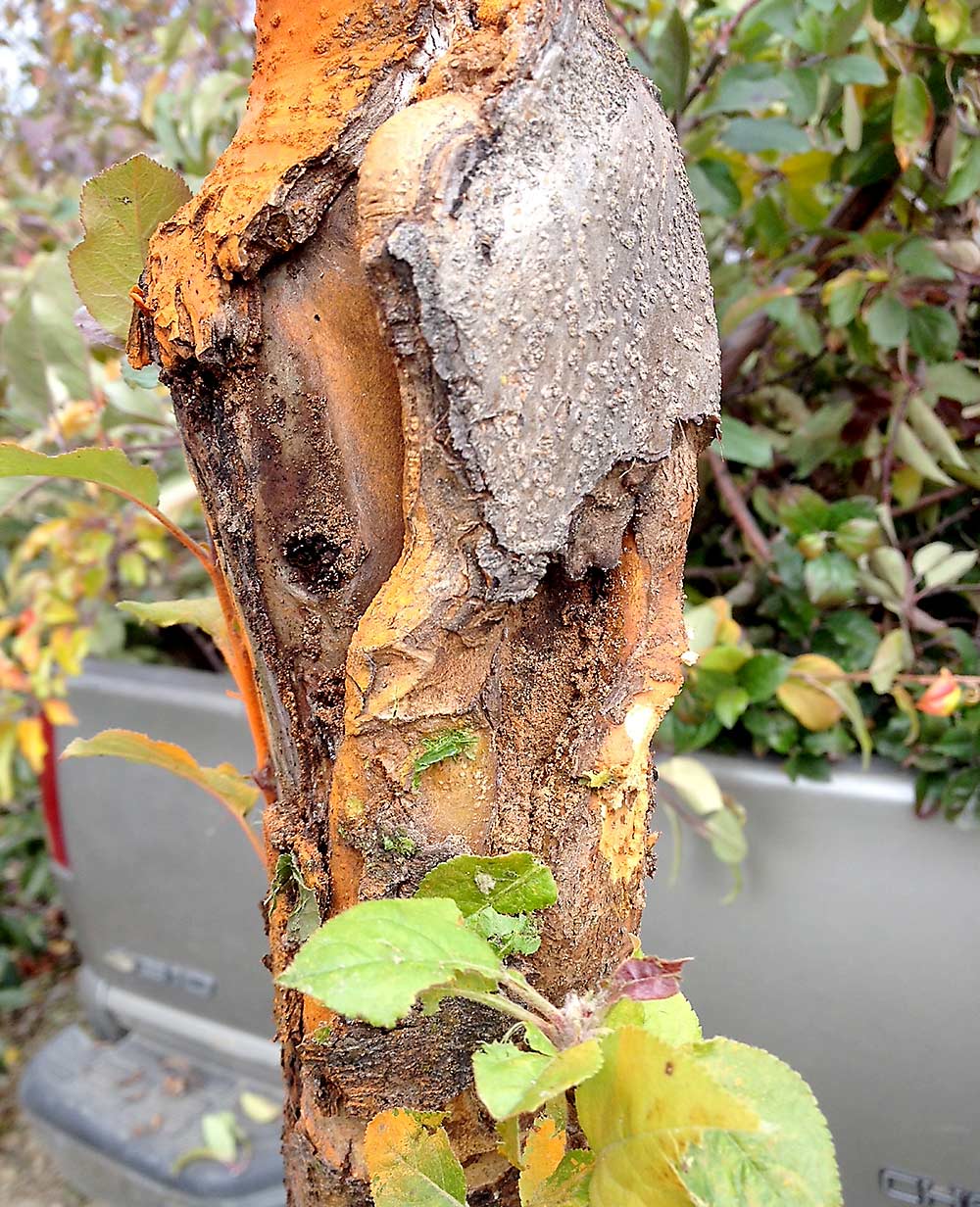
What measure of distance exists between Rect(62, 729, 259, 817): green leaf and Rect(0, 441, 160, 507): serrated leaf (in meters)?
0.18

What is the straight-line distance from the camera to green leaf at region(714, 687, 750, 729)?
1.22 metres

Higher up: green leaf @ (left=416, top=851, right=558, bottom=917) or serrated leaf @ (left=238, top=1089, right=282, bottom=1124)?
green leaf @ (left=416, top=851, right=558, bottom=917)

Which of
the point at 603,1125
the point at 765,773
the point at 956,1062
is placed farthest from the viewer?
the point at 765,773

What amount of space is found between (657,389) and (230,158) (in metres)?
0.27

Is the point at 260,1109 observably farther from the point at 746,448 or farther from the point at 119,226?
the point at 119,226

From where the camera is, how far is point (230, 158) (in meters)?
0.53

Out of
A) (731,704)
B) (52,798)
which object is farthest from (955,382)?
(52,798)

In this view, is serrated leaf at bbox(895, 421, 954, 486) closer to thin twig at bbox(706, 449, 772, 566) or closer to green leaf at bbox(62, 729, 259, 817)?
thin twig at bbox(706, 449, 772, 566)

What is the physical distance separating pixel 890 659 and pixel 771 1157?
938 millimetres

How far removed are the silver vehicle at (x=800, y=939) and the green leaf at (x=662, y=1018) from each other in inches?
30.0

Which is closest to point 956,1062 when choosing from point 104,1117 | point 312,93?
point 312,93

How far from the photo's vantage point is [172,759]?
2.42 feet

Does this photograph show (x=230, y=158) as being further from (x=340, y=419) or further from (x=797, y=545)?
(x=797, y=545)

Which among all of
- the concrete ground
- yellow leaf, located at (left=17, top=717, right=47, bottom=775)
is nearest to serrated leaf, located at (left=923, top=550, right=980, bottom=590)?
Answer: yellow leaf, located at (left=17, top=717, right=47, bottom=775)
